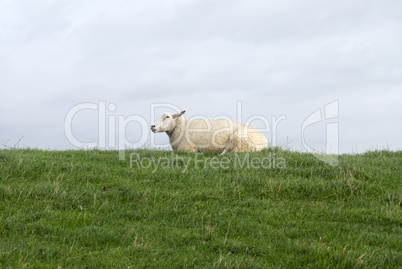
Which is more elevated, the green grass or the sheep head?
the sheep head

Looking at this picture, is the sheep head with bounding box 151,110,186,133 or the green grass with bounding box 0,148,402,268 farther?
the sheep head with bounding box 151,110,186,133

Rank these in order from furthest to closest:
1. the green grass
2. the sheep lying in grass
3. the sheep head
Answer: the sheep head < the sheep lying in grass < the green grass

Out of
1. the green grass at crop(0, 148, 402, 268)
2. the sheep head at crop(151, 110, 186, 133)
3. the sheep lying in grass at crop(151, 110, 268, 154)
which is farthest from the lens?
the sheep head at crop(151, 110, 186, 133)

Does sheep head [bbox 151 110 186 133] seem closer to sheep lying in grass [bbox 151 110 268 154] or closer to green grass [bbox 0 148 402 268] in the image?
sheep lying in grass [bbox 151 110 268 154]

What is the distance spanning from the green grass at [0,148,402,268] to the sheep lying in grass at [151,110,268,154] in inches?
71.6

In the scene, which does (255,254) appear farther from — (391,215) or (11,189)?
(11,189)

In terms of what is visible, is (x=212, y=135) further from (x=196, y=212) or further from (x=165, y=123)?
(x=196, y=212)

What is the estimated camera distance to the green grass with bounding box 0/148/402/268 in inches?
266

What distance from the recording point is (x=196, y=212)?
29.5ft

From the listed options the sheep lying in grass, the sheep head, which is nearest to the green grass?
the sheep lying in grass

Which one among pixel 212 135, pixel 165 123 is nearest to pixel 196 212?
pixel 212 135

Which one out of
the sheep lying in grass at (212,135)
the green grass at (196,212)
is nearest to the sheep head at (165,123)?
the sheep lying in grass at (212,135)

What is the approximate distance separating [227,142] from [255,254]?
943 cm

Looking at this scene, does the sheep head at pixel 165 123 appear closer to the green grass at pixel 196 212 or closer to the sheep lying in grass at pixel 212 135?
the sheep lying in grass at pixel 212 135
